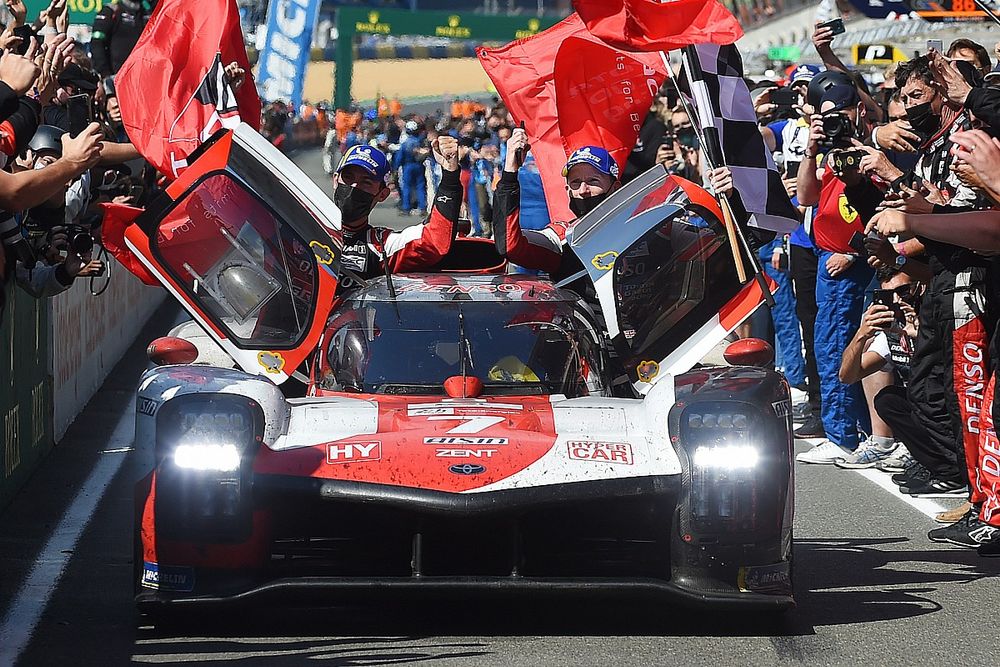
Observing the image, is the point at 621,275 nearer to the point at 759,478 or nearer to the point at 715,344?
the point at 715,344

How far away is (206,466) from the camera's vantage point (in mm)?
5770

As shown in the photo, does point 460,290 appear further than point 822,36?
No

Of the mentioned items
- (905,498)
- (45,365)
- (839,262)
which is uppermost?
(839,262)

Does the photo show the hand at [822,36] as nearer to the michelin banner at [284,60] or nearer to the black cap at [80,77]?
the black cap at [80,77]

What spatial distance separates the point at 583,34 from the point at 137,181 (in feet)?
10.1

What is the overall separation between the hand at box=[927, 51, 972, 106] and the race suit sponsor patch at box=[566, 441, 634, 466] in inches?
116

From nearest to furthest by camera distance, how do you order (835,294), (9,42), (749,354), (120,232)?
(749,354), (9,42), (120,232), (835,294)

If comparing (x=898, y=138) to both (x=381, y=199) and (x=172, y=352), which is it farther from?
(x=172, y=352)

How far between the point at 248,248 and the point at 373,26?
6472cm

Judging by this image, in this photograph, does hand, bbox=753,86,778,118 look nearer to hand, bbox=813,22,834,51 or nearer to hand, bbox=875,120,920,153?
hand, bbox=813,22,834,51

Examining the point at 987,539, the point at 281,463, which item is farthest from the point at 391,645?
the point at 987,539

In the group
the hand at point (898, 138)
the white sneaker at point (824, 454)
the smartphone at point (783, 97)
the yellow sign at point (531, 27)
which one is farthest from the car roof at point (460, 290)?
the yellow sign at point (531, 27)

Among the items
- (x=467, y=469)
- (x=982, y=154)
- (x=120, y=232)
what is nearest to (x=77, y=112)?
(x=120, y=232)

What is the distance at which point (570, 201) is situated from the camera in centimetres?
855
